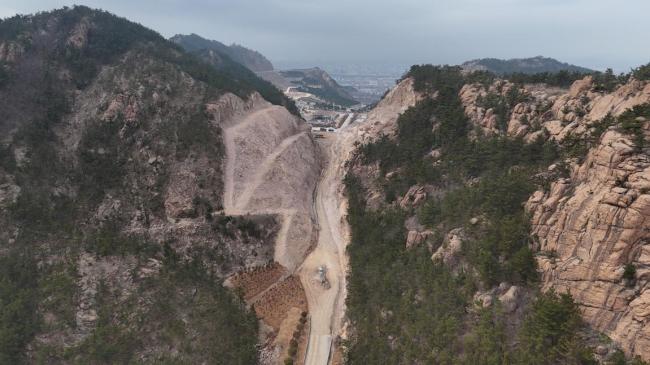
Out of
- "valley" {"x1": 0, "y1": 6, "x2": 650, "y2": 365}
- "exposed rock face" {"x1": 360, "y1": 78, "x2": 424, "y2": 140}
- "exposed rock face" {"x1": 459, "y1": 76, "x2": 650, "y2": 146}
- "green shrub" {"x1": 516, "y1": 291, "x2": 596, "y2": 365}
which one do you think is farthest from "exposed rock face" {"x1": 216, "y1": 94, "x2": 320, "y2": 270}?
"green shrub" {"x1": 516, "y1": 291, "x2": 596, "y2": 365}

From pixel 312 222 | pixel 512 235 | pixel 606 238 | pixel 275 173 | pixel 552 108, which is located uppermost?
pixel 552 108

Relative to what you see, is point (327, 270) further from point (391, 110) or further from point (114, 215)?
point (391, 110)

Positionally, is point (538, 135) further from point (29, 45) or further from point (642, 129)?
point (29, 45)

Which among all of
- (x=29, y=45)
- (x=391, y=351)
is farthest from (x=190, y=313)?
(x=29, y=45)

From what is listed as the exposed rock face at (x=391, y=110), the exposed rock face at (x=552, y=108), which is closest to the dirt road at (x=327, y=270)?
the exposed rock face at (x=391, y=110)

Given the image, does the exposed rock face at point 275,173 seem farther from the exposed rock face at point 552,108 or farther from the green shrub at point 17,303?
the exposed rock face at point 552,108

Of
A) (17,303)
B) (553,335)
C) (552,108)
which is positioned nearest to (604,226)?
(553,335)
